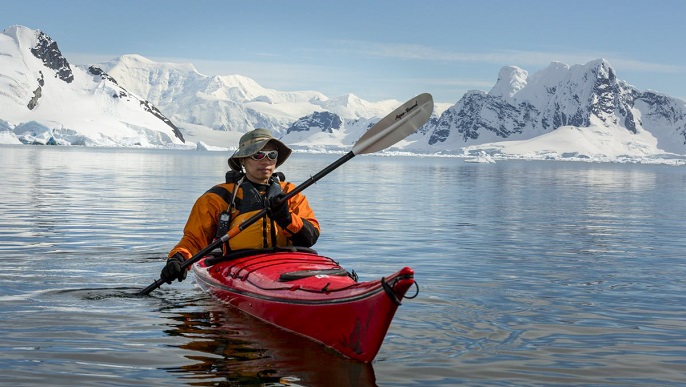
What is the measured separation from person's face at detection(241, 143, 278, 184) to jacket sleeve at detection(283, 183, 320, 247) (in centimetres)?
26

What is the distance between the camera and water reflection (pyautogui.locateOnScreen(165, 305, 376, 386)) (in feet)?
21.1

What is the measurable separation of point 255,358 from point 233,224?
5.91 feet

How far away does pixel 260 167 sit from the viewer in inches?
328

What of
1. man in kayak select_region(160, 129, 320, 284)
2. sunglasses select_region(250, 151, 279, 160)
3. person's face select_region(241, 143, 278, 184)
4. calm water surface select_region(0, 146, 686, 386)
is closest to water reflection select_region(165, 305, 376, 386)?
calm water surface select_region(0, 146, 686, 386)

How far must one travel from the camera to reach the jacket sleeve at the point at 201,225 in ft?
27.9

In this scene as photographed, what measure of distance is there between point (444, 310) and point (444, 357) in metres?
2.10

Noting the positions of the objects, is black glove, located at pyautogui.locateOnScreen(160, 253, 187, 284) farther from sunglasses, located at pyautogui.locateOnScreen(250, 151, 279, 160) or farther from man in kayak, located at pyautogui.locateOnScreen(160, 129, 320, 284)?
sunglasses, located at pyautogui.locateOnScreen(250, 151, 279, 160)

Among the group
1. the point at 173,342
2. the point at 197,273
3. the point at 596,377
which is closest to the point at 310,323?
the point at 173,342

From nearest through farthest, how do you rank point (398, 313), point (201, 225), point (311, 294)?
point (311, 294) < point (201, 225) < point (398, 313)

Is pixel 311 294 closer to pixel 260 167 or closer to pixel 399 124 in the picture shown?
pixel 260 167

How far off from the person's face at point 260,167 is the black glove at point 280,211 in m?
0.71

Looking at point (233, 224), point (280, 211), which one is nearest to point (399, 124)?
point (280, 211)

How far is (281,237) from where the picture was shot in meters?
8.53

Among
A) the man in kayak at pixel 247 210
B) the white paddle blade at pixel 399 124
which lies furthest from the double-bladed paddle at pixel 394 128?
the man in kayak at pixel 247 210
